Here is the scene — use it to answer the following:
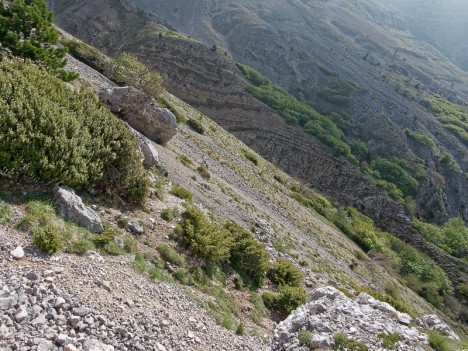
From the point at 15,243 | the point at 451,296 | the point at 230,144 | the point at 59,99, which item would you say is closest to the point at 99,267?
the point at 15,243

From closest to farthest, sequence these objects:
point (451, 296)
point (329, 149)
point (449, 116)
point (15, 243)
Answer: point (15, 243)
point (451, 296)
point (329, 149)
point (449, 116)

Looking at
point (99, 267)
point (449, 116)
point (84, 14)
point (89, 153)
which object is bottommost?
point (84, 14)

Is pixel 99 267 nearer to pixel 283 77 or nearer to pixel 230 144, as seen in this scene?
pixel 230 144

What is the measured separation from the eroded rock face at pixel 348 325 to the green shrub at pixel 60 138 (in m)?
7.58

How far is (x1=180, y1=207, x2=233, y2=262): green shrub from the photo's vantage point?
547 inches

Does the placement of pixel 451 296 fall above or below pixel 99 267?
below

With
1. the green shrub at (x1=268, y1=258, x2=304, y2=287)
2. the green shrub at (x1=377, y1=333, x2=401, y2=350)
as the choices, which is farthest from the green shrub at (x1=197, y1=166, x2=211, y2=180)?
the green shrub at (x1=377, y1=333, x2=401, y2=350)

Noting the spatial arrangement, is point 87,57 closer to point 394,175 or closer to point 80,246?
point 80,246

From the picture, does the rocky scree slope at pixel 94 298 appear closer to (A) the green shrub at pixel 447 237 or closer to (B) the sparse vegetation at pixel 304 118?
(A) the green shrub at pixel 447 237

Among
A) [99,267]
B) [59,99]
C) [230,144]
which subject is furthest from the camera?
[230,144]

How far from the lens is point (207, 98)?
8331 cm

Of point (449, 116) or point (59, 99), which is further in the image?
point (449, 116)

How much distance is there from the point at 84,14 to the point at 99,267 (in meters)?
133

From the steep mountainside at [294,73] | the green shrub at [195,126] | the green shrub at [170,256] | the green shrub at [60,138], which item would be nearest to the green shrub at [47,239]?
the green shrub at [60,138]
